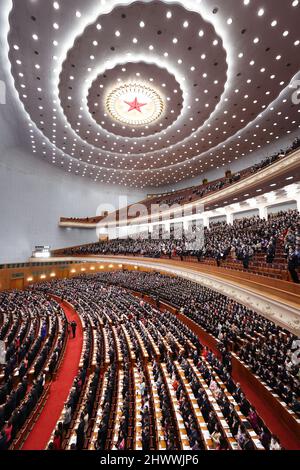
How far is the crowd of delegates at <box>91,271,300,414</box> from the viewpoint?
5.96 meters

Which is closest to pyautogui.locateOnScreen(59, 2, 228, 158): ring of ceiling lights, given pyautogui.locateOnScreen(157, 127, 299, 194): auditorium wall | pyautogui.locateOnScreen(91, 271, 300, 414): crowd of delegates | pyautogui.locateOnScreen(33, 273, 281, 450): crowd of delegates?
pyautogui.locateOnScreen(157, 127, 299, 194): auditorium wall

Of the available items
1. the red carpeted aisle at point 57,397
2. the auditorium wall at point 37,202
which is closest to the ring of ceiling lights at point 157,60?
the auditorium wall at point 37,202

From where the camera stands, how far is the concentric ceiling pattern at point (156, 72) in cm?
837

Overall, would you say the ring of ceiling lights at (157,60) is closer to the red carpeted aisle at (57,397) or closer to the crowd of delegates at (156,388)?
the crowd of delegates at (156,388)

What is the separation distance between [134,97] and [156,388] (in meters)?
13.6

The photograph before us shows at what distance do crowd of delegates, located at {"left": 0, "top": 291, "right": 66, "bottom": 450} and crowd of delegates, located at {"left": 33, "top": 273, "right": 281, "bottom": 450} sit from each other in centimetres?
97

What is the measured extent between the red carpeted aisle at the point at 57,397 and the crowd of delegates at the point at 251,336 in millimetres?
5156

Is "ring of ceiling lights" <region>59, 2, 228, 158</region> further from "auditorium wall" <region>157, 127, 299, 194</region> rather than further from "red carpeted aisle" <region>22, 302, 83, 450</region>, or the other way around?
"red carpeted aisle" <region>22, 302, 83, 450</region>

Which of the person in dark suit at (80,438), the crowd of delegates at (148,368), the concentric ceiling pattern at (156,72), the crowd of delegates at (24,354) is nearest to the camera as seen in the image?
the person in dark suit at (80,438)

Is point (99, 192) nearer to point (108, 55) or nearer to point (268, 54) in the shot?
point (108, 55)

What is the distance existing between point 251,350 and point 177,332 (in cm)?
289

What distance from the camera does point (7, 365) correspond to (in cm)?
709

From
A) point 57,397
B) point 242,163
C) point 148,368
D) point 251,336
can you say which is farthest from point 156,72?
point 242,163

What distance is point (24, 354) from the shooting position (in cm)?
823
